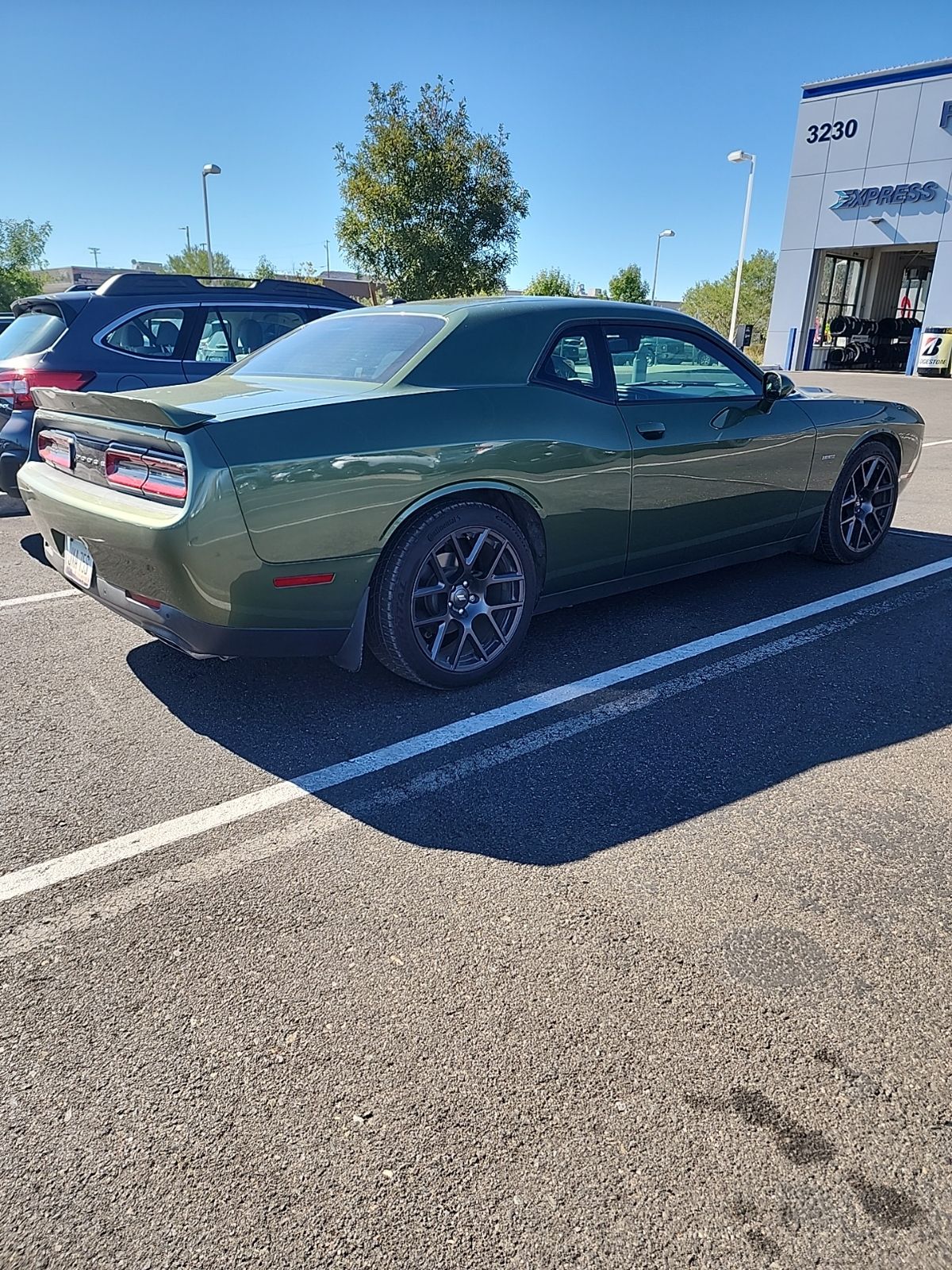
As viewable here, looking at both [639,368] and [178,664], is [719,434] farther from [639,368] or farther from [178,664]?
[178,664]

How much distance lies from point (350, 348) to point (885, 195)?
32667mm

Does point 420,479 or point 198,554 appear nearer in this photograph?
point 198,554

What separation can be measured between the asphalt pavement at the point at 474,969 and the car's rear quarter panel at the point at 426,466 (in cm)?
67

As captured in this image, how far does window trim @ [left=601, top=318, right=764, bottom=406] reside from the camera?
163 inches

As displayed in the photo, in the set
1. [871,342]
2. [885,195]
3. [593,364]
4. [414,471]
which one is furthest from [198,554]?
[871,342]

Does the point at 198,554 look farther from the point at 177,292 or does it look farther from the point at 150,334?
the point at 177,292

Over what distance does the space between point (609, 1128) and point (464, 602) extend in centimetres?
221

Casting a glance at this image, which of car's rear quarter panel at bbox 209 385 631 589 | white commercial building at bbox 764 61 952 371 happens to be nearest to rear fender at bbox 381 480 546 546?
car's rear quarter panel at bbox 209 385 631 589

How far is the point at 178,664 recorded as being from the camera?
13.1ft

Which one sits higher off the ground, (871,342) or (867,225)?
(867,225)

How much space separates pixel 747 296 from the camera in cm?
6819

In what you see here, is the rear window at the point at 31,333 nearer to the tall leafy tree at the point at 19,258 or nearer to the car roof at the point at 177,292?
the car roof at the point at 177,292

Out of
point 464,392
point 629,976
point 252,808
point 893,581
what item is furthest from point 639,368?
point 629,976

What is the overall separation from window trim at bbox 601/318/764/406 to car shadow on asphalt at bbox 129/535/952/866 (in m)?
1.11
